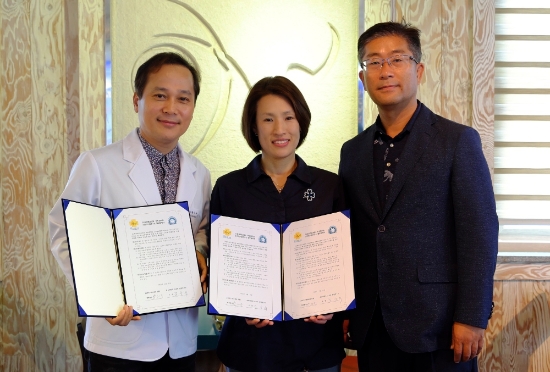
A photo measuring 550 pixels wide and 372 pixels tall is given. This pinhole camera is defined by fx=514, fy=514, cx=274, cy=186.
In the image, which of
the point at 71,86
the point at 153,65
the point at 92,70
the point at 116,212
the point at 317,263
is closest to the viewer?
the point at 116,212

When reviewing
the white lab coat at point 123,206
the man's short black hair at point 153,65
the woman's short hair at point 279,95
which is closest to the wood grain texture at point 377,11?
the woman's short hair at point 279,95

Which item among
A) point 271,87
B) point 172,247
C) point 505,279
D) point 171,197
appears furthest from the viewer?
point 505,279

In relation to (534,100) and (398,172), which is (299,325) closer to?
(398,172)

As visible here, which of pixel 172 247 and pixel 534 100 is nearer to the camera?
pixel 172 247

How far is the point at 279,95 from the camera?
1925 millimetres

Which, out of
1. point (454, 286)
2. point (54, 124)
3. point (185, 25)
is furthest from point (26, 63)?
point (454, 286)

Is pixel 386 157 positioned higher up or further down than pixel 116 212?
higher up

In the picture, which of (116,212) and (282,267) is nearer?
(116,212)

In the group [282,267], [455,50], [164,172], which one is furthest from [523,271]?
[164,172]

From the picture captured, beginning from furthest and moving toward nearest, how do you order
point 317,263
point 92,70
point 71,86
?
point 71,86
point 92,70
point 317,263

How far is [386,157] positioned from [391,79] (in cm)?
28

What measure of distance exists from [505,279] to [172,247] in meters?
1.98

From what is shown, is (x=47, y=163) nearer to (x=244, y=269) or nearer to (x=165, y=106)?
(x=165, y=106)

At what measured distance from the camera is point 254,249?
1721 mm
